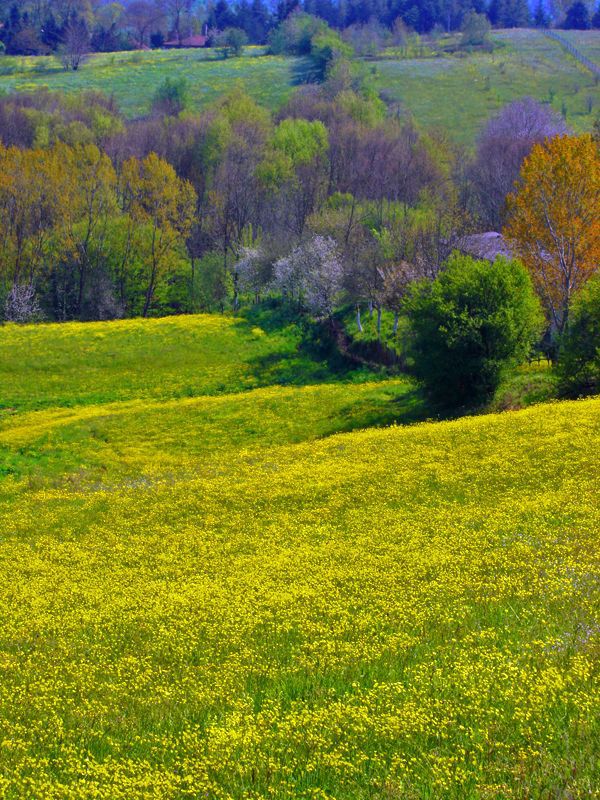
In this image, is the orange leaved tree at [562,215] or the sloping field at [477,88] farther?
the sloping field at [477,88]

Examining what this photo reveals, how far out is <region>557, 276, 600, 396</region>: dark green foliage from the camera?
41.3 meters

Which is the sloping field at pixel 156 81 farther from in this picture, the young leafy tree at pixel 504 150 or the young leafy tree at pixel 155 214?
the young leafy tree at pixel 155 214

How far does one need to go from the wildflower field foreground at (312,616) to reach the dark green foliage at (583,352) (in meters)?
7.73

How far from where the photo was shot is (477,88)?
17650 cm

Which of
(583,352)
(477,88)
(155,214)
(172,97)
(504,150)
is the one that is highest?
(477,88)

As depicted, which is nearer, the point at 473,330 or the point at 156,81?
the point at 473,330

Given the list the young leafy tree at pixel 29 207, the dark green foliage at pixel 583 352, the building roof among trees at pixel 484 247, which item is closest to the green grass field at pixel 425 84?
the young leafy tree at pixel 29 207

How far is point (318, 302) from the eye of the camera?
7325cm

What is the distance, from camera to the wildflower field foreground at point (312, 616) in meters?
11.6

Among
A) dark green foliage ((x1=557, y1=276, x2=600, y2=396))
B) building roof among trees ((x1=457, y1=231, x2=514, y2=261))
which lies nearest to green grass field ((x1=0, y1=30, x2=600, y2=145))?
building roof among trees ((x1=457, y1=231, x2=514, y2=261))

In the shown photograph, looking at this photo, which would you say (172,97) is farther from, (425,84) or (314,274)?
(314,274)

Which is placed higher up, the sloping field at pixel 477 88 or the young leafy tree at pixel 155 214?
the sloping field at pixel 477 88

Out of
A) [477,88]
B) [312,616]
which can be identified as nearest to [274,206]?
[477,88]

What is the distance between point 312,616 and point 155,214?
88.1 meters
